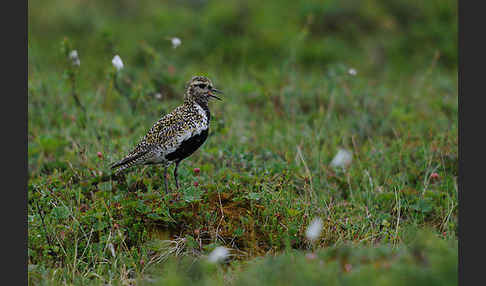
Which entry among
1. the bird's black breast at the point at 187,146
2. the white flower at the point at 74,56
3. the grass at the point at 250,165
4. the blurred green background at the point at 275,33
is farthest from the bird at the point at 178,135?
the blurred green background at the point at 275,33

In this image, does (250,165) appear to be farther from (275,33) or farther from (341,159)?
(275,33)

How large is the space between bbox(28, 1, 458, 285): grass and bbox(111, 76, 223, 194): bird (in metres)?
0.36

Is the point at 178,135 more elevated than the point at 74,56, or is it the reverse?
the point at 74,56

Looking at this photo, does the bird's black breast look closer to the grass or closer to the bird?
the bird

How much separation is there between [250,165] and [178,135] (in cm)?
137

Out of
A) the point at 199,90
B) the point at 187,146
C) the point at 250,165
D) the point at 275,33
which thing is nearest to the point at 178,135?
the point at 187,146

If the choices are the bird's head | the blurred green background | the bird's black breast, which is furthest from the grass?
the bird's head

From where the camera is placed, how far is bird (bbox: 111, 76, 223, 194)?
5.13 m

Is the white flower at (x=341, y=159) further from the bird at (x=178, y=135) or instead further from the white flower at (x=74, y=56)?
the white flower at (x=74, y=56)

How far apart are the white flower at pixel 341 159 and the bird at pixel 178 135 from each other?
1886mm

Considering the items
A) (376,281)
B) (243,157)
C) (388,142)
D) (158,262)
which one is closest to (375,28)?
(388,142)

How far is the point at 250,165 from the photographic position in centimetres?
626

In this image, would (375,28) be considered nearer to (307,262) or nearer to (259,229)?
(259,229)

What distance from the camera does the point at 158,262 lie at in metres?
4.58
